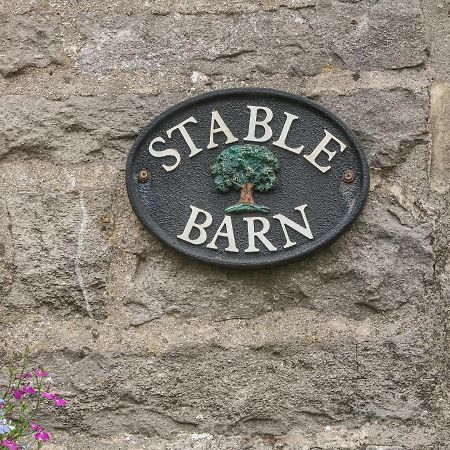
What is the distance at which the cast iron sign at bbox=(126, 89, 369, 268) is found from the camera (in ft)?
5.16

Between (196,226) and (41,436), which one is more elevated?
(196,226)

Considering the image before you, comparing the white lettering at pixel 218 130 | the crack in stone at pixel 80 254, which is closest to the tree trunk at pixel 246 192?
the white lettering at pixel 218 130

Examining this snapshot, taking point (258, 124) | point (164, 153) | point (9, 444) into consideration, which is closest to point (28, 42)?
point (164, 153)

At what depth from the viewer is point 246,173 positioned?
1.61 m

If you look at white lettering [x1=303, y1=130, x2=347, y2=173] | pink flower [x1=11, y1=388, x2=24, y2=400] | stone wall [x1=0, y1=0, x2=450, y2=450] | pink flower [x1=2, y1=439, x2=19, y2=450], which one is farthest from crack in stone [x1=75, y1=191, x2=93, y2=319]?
white lettering [x1=303, y1=130, x2=347, y2=173]

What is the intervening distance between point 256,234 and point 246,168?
0.13 metres

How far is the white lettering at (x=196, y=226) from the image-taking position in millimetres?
1578

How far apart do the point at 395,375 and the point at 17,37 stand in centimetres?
105

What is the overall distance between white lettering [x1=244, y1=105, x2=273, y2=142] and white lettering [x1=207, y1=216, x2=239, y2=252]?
18cm

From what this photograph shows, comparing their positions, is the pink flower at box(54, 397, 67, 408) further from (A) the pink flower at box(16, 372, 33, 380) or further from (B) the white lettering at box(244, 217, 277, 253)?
(B) the white lettering at box(244, 217, 277, 253)

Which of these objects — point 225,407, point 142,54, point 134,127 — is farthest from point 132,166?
point 225,407

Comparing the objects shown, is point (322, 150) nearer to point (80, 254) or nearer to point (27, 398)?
point (80, 254)

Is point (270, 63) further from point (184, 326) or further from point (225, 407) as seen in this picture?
point (225, 407)

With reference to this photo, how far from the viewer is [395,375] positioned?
153 centimetres
